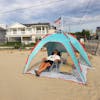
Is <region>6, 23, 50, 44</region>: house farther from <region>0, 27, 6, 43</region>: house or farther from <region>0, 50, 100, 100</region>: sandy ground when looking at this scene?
<region>0, 50, 100, 100</region>: sandy ground

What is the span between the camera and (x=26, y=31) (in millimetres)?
59938

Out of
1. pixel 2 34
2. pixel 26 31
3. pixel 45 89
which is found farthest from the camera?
pixel 2 34

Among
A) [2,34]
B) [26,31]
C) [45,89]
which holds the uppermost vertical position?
[26,31]

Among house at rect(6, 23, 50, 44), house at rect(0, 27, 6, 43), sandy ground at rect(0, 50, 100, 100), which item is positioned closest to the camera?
sandy ground at rect(0, 50, 100, 100)

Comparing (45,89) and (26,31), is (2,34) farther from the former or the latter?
(45,89)

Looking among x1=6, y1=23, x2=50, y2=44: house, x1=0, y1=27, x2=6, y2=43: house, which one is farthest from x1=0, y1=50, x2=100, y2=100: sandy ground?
x1=0, y1=27, x2=6, y2=43: house

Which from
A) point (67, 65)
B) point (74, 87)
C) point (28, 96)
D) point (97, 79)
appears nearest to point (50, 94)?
point (28, 96)

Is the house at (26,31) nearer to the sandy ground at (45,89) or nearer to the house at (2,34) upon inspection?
the house at (2,34)

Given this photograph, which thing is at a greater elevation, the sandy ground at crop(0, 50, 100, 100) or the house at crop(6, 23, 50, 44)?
the house at crop(6, 23, 50, 44)

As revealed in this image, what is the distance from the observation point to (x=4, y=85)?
7969 millimetres

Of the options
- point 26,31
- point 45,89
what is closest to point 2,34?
point 26,31

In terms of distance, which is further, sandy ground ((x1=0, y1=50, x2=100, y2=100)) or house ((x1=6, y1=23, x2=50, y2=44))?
house ((x1=6, y1=23, x2=50, y2=44))

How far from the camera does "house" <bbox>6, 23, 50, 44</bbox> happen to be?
58.0 metres

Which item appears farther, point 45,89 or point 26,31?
point 26,31
